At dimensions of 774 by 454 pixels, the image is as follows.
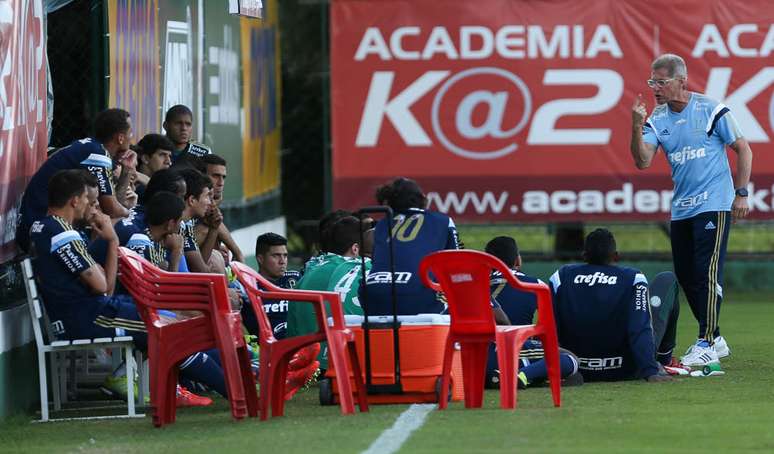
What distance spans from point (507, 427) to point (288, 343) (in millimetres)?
1379

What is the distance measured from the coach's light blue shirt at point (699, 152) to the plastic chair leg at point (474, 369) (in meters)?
2.95

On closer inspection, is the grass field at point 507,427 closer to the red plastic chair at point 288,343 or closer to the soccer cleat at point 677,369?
the red plastic chair at point 288,343

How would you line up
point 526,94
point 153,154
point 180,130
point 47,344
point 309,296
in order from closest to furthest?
point 309,296 → point 47,344 → point 153,154 → point 180,130 → point 526,94

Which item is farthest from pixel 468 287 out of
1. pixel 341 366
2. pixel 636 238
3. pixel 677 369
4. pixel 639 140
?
pixel 636 238

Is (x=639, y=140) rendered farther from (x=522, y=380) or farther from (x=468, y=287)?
(x=468, y=287)

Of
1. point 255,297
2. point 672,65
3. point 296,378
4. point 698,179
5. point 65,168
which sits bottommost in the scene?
point 296,378

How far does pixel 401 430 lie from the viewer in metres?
8.29

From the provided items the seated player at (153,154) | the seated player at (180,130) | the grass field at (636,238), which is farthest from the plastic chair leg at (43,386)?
the grass field at (636,238)

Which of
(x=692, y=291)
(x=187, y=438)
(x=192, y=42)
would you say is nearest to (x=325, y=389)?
(x=187, y=438)

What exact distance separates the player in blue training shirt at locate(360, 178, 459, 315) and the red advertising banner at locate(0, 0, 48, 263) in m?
2.27

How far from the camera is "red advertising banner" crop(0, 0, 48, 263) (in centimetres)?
998

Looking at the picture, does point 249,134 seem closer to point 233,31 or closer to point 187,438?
point 233,31

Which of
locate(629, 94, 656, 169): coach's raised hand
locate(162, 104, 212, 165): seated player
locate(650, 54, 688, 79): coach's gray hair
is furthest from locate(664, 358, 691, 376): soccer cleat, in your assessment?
locate(162, 104, 212, 165): seated player

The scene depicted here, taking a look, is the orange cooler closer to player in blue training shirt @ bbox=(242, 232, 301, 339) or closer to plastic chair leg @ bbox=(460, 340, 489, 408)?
plastic chair leg @ bbox=(460, 340, 489, 408)
